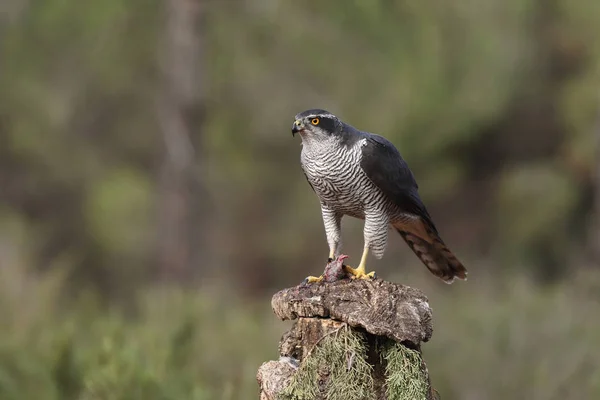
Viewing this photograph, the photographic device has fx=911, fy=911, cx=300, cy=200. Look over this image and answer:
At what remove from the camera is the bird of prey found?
402cm

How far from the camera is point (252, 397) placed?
19.2 ft

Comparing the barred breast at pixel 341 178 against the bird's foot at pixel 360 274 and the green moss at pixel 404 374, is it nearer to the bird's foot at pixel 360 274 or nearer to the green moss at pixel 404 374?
the bird's foot at pixel 360 274

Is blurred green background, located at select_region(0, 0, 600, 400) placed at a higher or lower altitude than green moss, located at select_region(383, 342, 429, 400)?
higher

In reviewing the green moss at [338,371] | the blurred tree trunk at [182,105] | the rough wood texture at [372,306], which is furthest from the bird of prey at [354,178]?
the blurred tree trunk at [182,105]

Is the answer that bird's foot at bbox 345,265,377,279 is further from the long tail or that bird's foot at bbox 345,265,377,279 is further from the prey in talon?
the long tail

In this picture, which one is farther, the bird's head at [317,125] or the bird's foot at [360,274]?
the bird's head at [317,125]

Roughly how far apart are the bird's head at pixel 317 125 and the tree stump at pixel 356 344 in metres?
0.80

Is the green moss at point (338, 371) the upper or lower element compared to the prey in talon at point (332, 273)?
lower

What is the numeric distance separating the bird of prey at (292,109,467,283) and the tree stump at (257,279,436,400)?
45 centimetres

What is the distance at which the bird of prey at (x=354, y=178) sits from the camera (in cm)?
402

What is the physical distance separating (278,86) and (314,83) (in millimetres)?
635

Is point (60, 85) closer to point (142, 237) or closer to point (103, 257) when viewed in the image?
point (142, 237)

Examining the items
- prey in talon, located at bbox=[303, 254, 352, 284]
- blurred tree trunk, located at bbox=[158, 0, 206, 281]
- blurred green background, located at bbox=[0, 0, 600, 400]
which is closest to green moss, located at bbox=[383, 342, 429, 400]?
prey in talon, located at bbox=[303, 254, 352, 284]

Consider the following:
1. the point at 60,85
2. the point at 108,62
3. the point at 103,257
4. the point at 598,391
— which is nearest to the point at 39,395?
the point at 598,391
